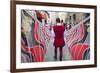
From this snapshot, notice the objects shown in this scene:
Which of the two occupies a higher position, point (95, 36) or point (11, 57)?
point (95, 36)

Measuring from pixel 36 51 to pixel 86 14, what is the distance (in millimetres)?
586

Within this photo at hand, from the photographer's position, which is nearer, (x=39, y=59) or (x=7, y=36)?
(x=7, y=36)

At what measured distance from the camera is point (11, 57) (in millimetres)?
1532

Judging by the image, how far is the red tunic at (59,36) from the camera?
5.45 ft

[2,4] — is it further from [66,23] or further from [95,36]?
[95,36]

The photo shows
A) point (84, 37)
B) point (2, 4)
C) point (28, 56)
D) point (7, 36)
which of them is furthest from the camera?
point (84, 37)

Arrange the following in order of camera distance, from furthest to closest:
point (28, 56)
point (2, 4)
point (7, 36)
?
point (28, 56), point (7, 36), point (2, 4)

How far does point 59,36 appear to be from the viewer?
1.67 m

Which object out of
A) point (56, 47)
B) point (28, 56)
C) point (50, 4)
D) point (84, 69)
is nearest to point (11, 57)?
point (28, 56)

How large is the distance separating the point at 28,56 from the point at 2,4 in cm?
49

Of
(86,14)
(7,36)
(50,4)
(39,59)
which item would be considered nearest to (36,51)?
(39,59)

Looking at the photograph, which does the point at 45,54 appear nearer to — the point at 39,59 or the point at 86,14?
the point at 39,59

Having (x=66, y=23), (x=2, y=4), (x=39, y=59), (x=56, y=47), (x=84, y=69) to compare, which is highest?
(x=2, y=4)

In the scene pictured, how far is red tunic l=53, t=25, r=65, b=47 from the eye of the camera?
166 cm
